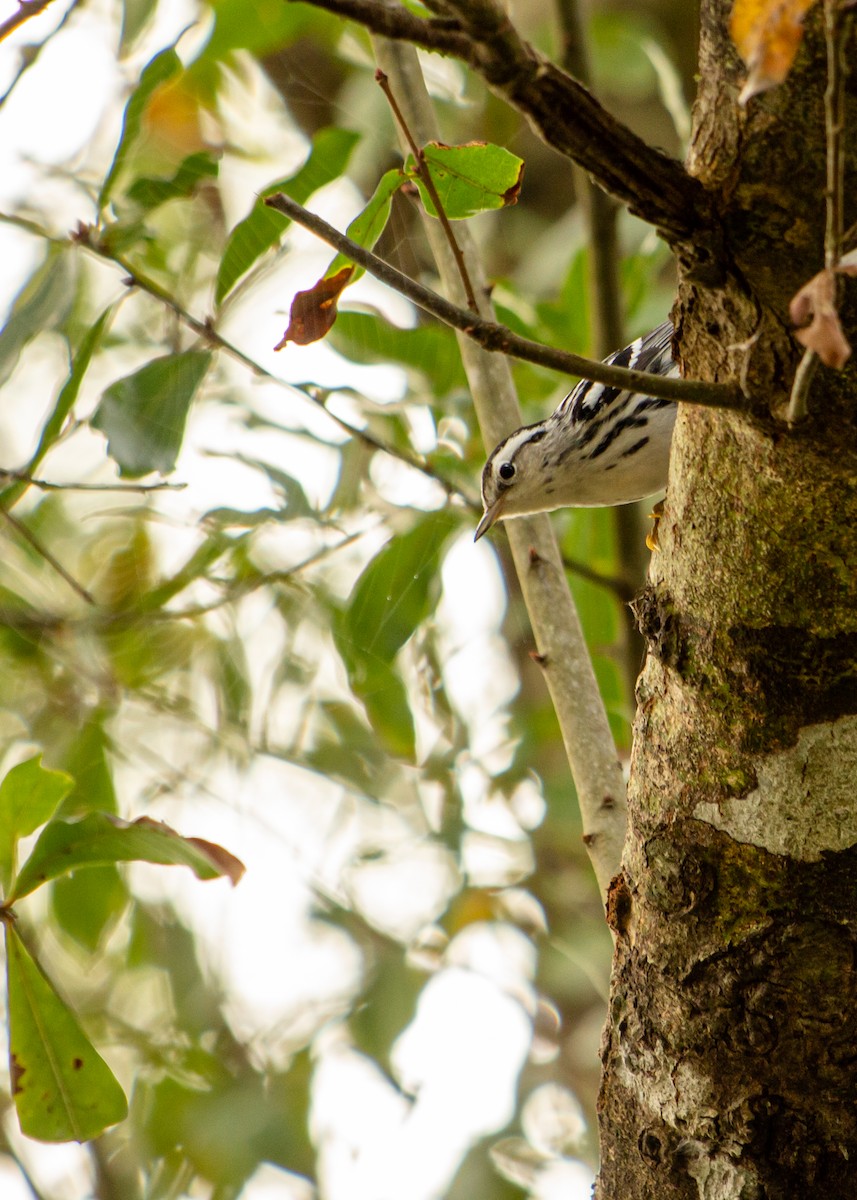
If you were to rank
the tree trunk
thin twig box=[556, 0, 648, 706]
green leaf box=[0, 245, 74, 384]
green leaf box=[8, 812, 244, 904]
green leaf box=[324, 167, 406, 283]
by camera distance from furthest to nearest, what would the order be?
thin twig box=[556, 0, 648, 706], green leaf box=[0, 245, 74, 384], green leaf box=[8, 812, 244, 904], green leaf box=[324, 167, 406, 283], the tree trunk

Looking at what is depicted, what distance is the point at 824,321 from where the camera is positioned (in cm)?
111

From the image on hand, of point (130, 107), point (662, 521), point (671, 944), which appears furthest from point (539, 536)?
point (130, 107)

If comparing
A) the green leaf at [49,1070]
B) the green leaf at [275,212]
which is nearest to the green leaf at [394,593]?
the green leaf at [275,212]

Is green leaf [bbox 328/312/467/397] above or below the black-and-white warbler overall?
above

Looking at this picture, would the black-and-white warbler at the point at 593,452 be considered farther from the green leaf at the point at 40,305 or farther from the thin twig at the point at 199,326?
the green leaf at the point at 40,305

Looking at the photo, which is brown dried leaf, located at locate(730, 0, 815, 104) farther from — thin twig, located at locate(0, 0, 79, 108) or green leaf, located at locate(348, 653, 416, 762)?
green leaf, located at locate(348, 653, 416, 762)

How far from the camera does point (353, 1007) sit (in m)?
5.01

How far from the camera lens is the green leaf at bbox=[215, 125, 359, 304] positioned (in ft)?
9.43

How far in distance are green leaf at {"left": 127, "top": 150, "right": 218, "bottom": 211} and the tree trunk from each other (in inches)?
71.0

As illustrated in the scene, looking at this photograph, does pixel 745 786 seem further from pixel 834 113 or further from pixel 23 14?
pixel 23 14

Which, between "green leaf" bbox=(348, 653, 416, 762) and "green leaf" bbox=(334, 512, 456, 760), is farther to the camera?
"green leaf" bbox=(348, 653, 416, 762)

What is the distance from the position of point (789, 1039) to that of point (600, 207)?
2.77 m

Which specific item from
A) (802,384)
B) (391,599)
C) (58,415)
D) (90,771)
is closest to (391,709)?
(391,599)

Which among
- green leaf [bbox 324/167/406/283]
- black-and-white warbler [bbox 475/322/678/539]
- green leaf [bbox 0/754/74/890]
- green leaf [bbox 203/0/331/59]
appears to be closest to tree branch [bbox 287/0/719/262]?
green leaf [bbox 324/167/406/283]
